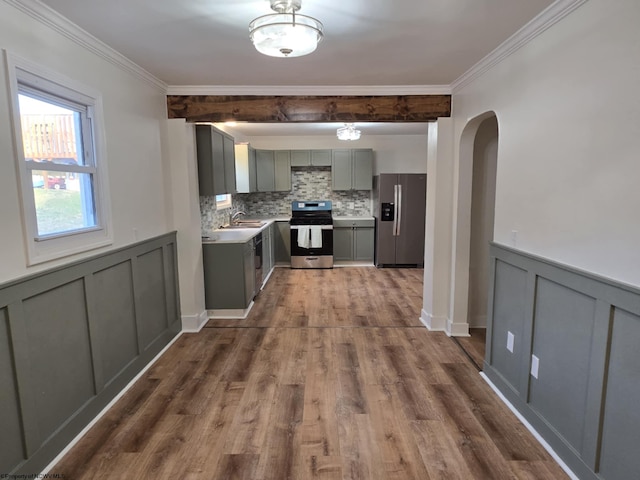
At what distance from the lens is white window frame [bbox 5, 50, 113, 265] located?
5.67ft

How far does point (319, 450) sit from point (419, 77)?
2.95 metres

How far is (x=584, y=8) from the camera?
1722 mm

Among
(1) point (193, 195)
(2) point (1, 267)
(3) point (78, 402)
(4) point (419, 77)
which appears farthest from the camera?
(1) point (193, 195)

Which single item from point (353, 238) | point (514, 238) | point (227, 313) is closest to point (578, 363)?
point (514, 238)

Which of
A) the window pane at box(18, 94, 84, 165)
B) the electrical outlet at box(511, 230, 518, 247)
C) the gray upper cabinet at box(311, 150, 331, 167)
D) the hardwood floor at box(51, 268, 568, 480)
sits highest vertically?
the gray upper cabinet at box(311, 150, 331, 167)

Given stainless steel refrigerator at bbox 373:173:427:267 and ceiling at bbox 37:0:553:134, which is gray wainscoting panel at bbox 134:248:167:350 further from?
stainless steel refrigerator at bbox 373:173:427:267

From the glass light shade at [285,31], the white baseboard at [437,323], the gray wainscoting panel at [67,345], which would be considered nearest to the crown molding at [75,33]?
the glass light shade at [285,31]

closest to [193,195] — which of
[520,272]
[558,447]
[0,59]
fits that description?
[0,59]

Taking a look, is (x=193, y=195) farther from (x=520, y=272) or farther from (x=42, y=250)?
(x=520, y=272)

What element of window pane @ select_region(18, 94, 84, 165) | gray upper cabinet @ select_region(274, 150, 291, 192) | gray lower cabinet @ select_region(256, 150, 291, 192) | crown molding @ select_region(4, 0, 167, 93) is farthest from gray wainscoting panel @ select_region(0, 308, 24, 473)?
gray upper cabinet @ select_region(274, 150, 291, 192)

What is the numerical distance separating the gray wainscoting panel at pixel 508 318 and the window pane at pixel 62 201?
277 cm

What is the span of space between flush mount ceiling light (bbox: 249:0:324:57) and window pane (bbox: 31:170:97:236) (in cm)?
135

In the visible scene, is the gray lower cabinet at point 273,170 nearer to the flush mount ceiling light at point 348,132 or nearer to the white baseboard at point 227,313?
the flush mount ceiling light at point 348,132

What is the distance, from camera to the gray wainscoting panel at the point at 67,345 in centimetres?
168
